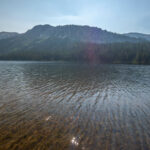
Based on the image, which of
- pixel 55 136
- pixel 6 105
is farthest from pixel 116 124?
pixel 6 105

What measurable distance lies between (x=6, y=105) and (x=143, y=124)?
15378 mm

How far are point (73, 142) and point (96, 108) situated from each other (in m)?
6.22

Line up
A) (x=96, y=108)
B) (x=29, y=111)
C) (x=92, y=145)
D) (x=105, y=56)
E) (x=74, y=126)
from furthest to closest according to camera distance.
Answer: (x=105, y=56)
(x=96, y=108)
(x=29, y=111)
(x=74, y=126)
(x=92, y=145)

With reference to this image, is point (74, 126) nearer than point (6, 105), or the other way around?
point (74, 126)

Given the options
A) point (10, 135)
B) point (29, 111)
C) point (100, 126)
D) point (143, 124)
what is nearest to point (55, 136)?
point (10, 135)

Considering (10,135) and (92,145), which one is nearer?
(92,145)

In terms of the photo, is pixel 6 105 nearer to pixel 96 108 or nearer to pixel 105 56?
pixel 96 108

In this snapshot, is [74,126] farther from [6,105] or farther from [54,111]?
[6,105]

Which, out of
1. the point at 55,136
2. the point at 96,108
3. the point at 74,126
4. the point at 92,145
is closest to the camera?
the point at 92,145

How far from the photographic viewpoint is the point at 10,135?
738cm

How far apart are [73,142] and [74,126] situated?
1910mm

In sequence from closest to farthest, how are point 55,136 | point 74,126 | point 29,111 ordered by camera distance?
point 55,136
point 74,126
point 29,111

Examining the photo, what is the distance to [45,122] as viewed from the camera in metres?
9.19

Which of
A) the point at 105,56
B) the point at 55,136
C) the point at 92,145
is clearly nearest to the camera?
the point at 92,145
